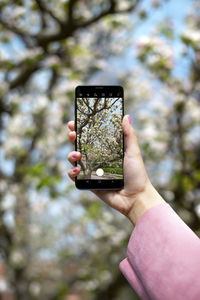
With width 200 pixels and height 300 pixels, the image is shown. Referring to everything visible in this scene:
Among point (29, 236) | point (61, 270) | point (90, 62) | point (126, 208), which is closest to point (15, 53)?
point (90, 62)

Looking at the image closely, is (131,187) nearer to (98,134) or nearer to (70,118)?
(98,134)

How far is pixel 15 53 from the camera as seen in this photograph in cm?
385

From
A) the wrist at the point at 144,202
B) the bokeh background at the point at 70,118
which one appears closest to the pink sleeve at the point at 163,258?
the wrist at the point at 144,202

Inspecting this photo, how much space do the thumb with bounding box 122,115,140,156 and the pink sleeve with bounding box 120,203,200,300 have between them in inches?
6.3

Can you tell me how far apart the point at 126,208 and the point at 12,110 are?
7.88 feet

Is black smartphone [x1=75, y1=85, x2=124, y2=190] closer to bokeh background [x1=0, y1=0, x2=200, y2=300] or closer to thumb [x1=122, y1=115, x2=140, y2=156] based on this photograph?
thumb [x1=122, y1=115, x2=140, y2=156]

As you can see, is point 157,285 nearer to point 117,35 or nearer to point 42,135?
point 42,135

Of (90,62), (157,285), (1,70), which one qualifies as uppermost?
(90,62)

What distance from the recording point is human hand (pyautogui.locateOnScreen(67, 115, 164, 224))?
30.8 inches

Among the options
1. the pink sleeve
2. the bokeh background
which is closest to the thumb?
the pink sleeve

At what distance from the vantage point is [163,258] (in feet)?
2.18

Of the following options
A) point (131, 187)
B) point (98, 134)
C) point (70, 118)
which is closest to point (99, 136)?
point (98, 134)

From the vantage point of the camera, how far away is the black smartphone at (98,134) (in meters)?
0.91

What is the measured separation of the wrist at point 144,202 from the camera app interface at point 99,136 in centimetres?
12
